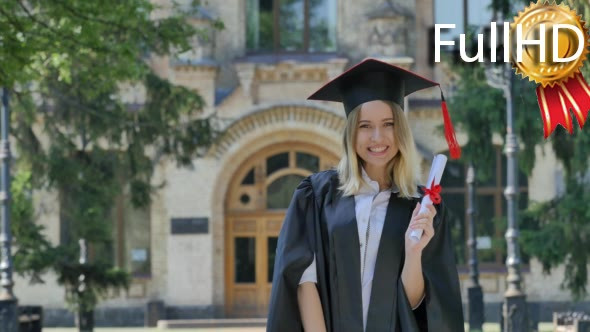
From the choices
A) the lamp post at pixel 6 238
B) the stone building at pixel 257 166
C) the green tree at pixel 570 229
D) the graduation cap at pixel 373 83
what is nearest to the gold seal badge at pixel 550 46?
the graduation cap at pixel 373 83

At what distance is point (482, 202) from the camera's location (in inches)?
1458

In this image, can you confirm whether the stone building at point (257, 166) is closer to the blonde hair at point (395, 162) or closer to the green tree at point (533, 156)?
the green tree at point (533, 156)

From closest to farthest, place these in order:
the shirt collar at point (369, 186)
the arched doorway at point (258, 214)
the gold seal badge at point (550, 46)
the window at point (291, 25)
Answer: the shirt collar at point (369, 186) → the gold seal badge at point (550, 46) → the arched doorway at point (258, 214) → the window at point (291, 25)

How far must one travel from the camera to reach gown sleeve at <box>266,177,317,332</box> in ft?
23.8

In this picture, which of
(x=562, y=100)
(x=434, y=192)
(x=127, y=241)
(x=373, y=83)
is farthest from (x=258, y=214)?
(x=434, y=192)

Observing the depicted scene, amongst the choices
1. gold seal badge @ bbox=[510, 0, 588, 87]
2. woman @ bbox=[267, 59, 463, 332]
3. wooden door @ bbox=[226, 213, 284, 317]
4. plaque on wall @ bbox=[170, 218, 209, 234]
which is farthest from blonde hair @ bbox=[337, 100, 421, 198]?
wooden door @ bbox=[226, 213, 284, 317]

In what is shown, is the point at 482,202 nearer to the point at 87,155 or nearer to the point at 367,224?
the point at 87,155

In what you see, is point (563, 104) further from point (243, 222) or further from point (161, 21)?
point (243, 222)

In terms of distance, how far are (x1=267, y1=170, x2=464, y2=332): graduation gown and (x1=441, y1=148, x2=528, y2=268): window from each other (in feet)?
96.7

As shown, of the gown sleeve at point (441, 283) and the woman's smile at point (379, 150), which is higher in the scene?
the woman's smile at point (379, 150)

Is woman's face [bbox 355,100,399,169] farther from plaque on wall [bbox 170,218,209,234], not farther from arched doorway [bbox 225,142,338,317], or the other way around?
arched doorway [bbox 225,142,338,317]

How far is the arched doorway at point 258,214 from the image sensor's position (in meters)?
37.3

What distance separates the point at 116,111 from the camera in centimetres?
2805

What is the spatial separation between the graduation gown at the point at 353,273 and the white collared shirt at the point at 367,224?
3cm
